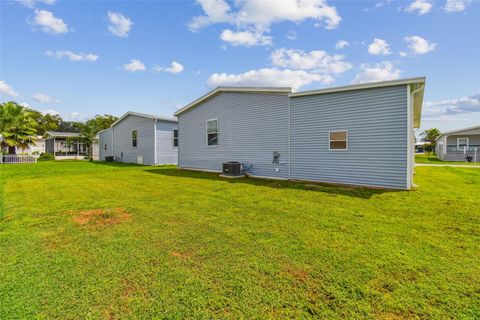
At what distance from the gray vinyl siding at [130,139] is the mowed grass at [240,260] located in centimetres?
1274

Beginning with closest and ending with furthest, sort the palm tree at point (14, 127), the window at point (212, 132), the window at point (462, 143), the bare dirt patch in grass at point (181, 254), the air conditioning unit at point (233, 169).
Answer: the bare dirt patch in grass at point (181, 254) < the air conditioning unit at point (233, 169) < the window at point (212, 132) < the palm tree at point (14, 127) < the window at point (462, 143)

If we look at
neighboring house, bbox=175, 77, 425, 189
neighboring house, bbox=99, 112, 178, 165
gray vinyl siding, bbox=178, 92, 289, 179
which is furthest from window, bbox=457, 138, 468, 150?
neighboring house, bbox=99, 112, 178, 165

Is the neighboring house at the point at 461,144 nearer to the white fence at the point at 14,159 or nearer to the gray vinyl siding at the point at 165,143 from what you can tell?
the gray vinyl siding at the point at 165,143

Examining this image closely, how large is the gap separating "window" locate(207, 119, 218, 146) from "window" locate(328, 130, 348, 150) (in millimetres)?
5878

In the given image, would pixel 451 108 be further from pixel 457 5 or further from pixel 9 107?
pixel 9 107

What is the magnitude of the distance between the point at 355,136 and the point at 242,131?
493cm

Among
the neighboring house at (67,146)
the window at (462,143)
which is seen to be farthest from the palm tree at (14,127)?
the window at (462,143)

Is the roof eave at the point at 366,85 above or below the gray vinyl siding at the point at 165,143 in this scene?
above

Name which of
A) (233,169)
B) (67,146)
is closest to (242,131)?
(233,169)

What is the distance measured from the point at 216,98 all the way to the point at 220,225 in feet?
29.9

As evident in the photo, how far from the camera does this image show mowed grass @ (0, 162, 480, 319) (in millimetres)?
2120

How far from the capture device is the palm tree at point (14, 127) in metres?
19.1

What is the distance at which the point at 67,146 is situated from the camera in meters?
31.8

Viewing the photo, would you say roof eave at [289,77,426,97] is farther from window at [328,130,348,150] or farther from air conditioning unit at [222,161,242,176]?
air conditioning unit at [222,161,242,176]
